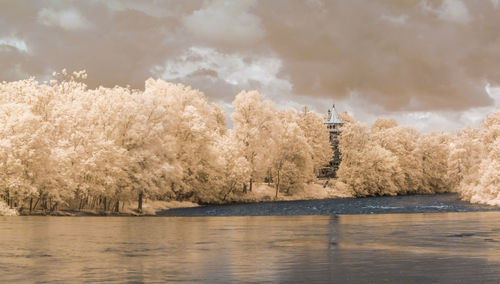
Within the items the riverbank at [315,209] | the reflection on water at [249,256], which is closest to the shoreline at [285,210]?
the riverbank at [315,209]

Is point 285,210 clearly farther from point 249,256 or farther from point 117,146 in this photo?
point 249,256

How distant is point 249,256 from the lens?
25906 mm

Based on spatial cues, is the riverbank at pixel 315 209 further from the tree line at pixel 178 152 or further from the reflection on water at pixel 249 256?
the reflection on water at pixel 249 256

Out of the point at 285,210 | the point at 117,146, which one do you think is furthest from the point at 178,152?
the point at 117,146

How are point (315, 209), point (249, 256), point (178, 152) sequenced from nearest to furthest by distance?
1. point (249, 256)
2. point (315, 209)
3. point (178, 152)

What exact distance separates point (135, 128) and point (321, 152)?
83.0 metres

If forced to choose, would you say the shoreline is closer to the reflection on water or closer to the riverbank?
the riverbank

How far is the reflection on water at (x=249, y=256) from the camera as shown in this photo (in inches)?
777

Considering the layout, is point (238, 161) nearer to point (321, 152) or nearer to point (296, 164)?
point (296, 164)

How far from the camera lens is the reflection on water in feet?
64.7

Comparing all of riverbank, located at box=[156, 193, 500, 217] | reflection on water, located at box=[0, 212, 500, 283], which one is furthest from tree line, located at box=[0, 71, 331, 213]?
reflection on water, located at box=[0, 212, 500, 283]

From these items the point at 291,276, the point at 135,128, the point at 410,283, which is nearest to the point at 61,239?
the point at 291,276

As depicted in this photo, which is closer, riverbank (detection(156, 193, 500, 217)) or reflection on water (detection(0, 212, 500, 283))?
reflection on water (detection(0, 212, 500, 283))

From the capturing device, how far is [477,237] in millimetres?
35875
